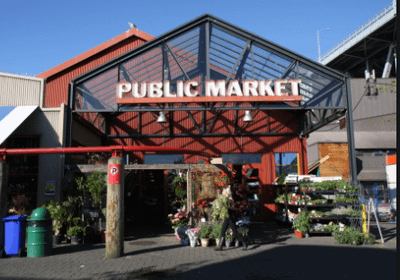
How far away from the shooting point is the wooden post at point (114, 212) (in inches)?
374

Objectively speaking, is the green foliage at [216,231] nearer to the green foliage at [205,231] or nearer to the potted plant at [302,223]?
the green foliage at [205,231]

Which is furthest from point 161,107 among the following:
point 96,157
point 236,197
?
point 236,197

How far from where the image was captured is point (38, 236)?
9.94m

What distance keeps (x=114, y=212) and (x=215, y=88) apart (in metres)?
7.41

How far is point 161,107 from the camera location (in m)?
15.5

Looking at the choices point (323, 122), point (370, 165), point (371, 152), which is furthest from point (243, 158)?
point (371, 152)

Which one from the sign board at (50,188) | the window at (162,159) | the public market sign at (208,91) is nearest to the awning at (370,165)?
the window at (162,159)

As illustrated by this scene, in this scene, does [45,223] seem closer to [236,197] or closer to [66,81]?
[236,197]

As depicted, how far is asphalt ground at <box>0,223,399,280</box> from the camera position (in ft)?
25.4

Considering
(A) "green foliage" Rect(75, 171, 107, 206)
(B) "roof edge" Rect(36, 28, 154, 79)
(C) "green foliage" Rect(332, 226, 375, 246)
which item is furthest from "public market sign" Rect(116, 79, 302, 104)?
(B) "roof edge" Rect(36, 28, 154, 79)

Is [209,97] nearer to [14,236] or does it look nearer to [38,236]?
[38,236]

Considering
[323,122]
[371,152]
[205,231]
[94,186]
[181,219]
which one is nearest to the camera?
[205,231]

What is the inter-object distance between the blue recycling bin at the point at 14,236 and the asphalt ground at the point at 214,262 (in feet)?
0.96

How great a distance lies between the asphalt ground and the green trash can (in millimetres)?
298
